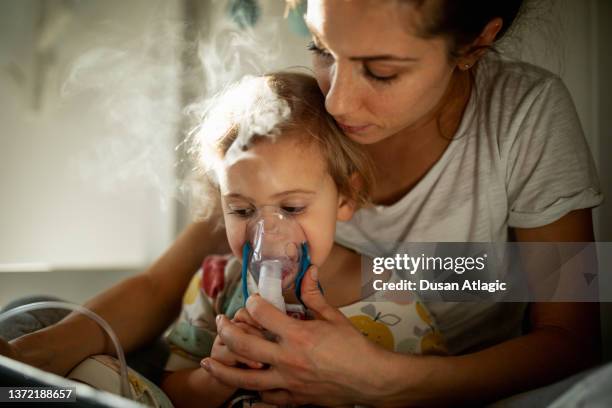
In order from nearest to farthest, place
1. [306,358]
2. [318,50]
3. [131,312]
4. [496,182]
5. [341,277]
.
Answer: [306,358] → [318,50] → [496,182] → [341,277] → [131,312]

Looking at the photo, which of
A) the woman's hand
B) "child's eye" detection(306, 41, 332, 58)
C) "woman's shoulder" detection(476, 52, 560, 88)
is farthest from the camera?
"woman's shoulder" detection(476, 52, 560, 88)

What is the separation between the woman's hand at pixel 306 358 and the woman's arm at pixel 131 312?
1.05 feet

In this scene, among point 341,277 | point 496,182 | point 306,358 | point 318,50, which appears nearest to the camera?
point 306,358

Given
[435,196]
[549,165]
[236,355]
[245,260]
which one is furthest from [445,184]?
[236,355]

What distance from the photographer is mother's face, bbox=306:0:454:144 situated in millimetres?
990

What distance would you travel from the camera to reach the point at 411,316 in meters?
1.23

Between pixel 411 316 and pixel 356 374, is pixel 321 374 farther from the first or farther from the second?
pixel 411 316

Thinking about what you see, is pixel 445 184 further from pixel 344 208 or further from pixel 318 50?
pixel 318 50

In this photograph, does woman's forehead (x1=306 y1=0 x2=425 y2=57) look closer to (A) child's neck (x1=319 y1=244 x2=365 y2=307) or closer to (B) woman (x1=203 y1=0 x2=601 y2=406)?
(B) woman (x1=203 y1=0 x2=601 y2=406)

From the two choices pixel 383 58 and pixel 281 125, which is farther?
pixel 281 125

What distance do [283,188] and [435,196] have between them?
1.07 feet

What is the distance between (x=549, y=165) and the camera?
1.14 meters

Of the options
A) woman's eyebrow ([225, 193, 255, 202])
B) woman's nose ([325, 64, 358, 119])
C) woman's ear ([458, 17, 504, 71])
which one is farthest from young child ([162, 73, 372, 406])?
woman's ear ([458, 17, 504, 71])

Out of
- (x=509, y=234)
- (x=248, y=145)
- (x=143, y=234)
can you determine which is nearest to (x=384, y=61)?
(x=248, y=145)
